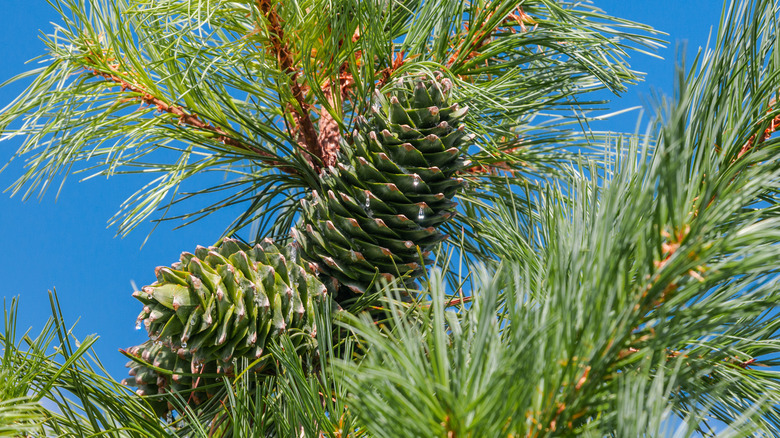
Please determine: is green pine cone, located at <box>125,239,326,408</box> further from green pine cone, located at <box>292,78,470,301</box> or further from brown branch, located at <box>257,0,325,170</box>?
brown branch, located at <box>257,0,325,170</box>

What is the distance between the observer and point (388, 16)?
0.66m

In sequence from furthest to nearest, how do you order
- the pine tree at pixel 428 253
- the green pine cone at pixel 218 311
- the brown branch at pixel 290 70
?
the brown branch at pixel 290 70
the green pine cone at pixel 218 311
the pine tree at pixel 428 253

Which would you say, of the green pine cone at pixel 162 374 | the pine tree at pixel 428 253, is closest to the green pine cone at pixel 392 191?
the pine tree at pixel 428 253

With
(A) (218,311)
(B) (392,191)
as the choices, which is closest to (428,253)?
(B) (392,191)

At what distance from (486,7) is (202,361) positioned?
44 cm

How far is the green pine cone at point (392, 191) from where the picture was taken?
0.54m

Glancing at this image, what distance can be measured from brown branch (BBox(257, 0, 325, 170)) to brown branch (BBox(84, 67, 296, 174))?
39mm

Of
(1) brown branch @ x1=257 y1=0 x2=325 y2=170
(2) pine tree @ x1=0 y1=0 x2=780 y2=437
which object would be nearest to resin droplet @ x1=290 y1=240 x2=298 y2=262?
(2) pine tree @ x1=0 y1=0 x2=780 y2=437

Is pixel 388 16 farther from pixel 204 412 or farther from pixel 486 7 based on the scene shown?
pixel 204 412

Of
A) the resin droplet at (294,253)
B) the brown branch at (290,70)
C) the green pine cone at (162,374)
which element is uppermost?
the brown branch at (290,70)

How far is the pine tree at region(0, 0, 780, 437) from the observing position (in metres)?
0.28

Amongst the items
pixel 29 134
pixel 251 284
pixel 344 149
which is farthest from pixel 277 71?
pixel 29 134

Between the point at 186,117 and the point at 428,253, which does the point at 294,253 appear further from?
the point at 186,117

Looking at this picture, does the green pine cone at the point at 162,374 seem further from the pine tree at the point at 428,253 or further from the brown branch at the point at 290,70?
the brown branch at the point at 290,70
